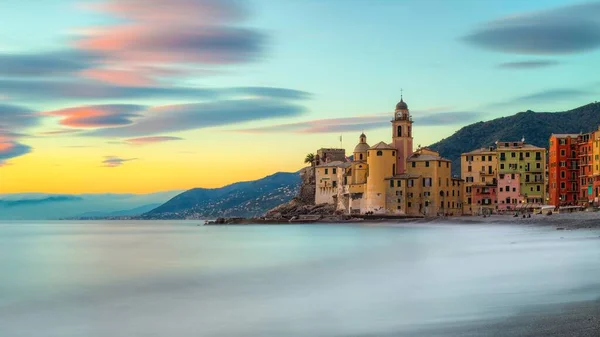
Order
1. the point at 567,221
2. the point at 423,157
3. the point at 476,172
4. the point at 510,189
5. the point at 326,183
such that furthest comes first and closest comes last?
the point at 326,183 < the point at 476,172 < the point at 423,157 < the point at 510,189 < the point at 567,221

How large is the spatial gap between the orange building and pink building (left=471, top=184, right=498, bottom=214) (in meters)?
14.9

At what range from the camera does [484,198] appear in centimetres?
13288

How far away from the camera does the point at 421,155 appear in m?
131

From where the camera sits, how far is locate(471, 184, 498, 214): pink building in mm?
130250

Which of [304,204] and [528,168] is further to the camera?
[304,204]

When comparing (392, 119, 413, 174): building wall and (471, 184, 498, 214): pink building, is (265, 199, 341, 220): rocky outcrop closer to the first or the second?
(392, 119, 413, 174): building wall

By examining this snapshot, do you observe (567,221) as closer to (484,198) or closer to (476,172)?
(484,198)

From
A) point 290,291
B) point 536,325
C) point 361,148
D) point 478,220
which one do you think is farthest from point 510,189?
point 536,325

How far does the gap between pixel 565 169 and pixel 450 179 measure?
870 inches

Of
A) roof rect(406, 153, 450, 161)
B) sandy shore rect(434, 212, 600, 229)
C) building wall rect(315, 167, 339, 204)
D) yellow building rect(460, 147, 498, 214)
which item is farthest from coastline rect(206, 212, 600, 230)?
yellow building rect(460, 147, 498, 214)

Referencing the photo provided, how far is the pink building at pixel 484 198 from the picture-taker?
130250 mm

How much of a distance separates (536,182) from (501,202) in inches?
272

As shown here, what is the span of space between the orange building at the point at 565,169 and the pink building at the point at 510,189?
968 cm

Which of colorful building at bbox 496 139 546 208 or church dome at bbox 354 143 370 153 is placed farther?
church dome at bbox 354 143 370 153
